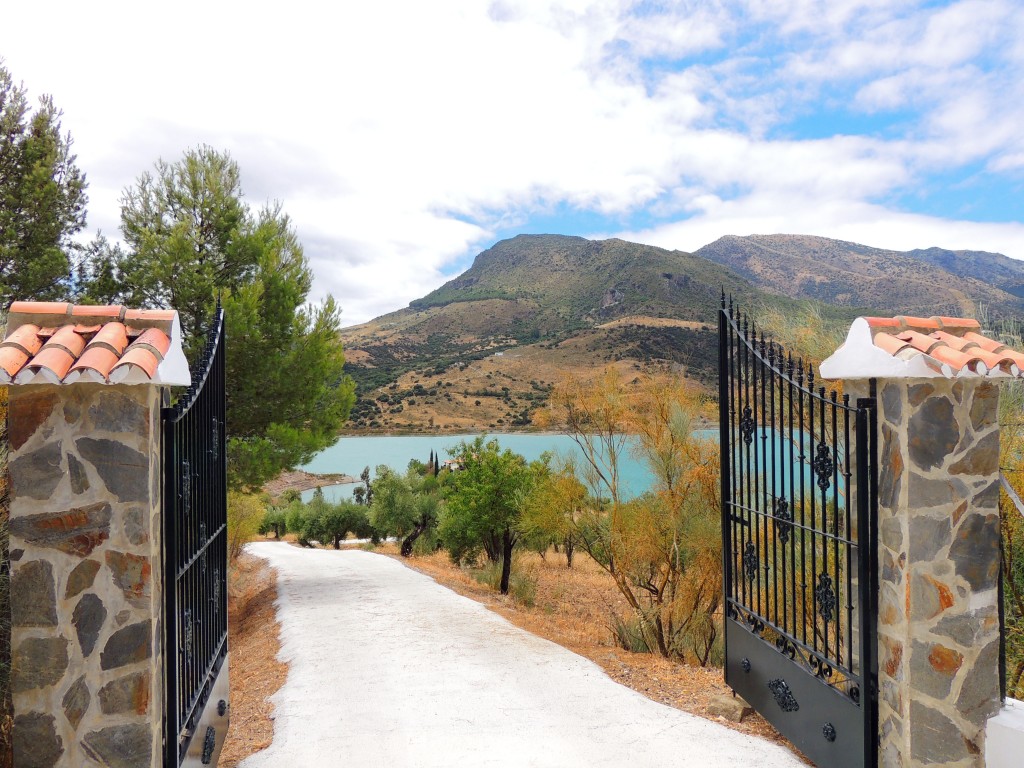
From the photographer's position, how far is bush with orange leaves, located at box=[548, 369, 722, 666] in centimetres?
998

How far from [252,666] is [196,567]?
415cm

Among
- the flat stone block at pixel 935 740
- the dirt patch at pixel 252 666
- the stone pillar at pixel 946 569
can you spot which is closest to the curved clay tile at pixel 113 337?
the dirt patch at pixel 252 666

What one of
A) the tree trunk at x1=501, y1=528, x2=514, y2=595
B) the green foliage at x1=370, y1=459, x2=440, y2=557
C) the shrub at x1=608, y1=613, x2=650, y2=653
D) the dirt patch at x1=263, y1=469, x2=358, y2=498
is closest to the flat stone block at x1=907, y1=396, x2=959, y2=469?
the shrub at x1=608, y1=613, x2=650, y2=653

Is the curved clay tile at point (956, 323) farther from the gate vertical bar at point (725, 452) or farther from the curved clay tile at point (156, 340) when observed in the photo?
the curved clay tile at point (156, 340)

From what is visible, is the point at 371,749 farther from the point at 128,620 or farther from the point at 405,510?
the point at 405,510

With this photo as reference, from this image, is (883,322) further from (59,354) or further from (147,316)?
(59,354)

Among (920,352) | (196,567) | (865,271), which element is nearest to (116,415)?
(196,567)

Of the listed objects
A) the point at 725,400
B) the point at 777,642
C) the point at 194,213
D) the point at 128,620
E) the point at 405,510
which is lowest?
the point at 405,510

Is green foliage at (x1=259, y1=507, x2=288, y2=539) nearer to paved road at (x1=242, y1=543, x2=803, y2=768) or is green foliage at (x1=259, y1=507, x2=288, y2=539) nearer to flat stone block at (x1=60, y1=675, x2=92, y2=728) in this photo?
paved road at (x1=242, y1=543, x2=803, y2=768)

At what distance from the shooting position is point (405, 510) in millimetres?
21453

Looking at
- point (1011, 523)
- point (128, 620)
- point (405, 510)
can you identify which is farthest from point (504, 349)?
point (128, 620)

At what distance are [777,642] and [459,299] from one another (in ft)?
233

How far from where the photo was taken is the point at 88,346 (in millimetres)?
3043

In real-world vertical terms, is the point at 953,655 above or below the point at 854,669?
above
